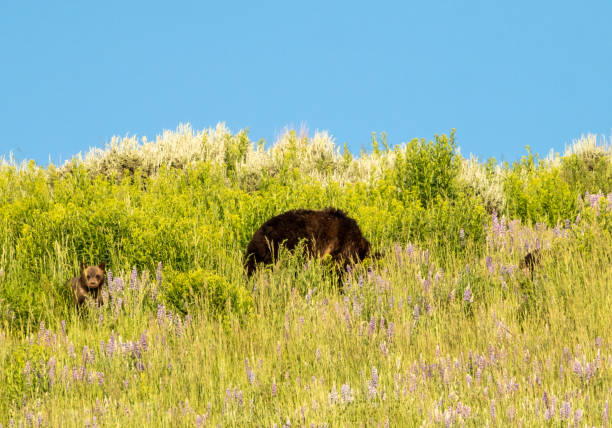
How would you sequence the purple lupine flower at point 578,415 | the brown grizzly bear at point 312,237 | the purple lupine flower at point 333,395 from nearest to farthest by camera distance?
the purple lupine flower at point 578,415 → the purple lupine flower at point 333,395 → the brown grizzly bear at point 312,237

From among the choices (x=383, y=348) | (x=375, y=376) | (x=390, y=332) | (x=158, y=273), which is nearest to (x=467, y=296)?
(x=390, y=332)

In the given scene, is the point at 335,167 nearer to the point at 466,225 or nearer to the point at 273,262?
the point at 466,225

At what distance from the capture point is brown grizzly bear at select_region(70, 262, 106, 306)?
7.59 meters

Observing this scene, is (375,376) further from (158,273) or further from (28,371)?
(158,273)

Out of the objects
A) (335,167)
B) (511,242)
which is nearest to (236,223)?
(511,242)

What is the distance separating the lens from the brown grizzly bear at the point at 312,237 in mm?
7906

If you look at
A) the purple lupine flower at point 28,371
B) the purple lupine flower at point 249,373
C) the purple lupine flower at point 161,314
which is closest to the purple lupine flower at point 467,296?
the purple lupine flower at point 249,373

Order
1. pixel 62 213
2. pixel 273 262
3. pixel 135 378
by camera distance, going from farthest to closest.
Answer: pixel 62 213, pixel 273 262, pixel 135 378

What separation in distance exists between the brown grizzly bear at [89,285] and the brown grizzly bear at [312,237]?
1.66 meters

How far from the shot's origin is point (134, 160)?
15828 millimetres

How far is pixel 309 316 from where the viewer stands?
6035 mm

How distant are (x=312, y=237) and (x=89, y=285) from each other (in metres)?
2.54

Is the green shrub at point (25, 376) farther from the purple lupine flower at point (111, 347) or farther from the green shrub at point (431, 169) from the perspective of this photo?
the green shrub at point (431, 169)

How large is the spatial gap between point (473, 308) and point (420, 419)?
2620 mm
